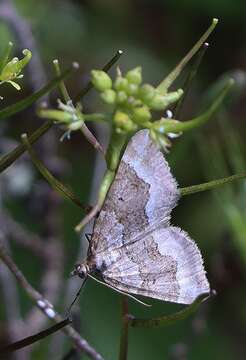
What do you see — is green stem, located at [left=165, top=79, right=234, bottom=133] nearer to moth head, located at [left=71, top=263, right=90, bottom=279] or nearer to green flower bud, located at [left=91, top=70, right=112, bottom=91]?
green flower bud, located at [left=91, top=70, right=112, bottom=91]

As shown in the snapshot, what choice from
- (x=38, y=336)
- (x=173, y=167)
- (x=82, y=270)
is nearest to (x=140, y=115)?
(x=82, y=270)

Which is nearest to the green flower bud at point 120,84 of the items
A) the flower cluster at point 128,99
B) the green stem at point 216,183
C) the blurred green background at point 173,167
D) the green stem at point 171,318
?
the flower cluster at point 128,99

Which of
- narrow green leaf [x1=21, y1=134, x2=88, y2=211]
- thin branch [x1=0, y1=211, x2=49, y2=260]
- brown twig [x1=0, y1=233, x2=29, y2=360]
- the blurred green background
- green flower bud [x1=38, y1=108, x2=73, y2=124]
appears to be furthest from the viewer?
the blurred green background

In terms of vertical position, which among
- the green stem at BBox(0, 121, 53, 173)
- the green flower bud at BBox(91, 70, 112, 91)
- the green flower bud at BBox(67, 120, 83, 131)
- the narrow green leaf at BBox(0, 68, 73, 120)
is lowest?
the green stem at BBox(0, 121, 53, 173)

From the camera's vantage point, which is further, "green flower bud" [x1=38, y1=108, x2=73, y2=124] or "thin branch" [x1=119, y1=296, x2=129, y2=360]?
"thin branch" [x1=119, y1=296, x2=129, y2=360]

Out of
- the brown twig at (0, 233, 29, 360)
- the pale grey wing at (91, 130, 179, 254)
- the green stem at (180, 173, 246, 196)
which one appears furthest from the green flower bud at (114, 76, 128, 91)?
the brown twig at (0, 233, 29, 360)

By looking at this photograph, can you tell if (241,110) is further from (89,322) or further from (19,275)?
(19,275)

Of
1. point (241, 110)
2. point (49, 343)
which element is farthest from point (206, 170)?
point (49, 343)
